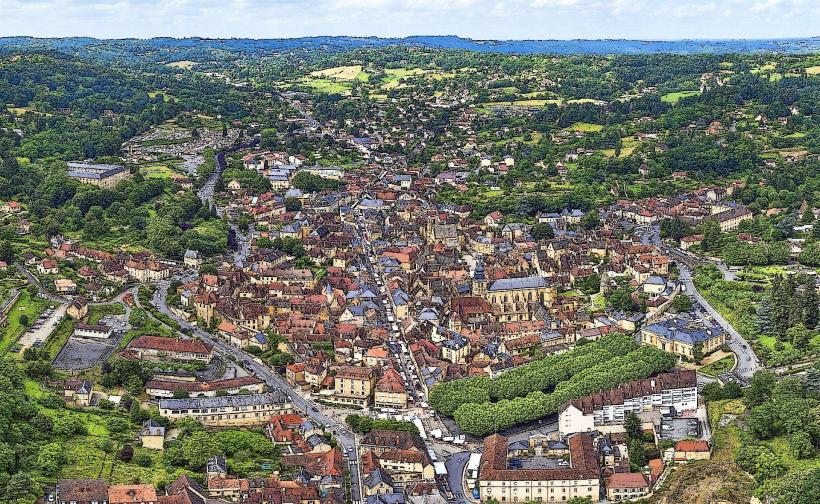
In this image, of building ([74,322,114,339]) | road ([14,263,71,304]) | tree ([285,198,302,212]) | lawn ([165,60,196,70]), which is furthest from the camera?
lawn ([165,60,196,70])

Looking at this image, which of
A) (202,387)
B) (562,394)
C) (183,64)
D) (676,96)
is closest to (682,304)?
(562,394)

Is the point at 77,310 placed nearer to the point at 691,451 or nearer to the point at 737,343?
the point at 691,451

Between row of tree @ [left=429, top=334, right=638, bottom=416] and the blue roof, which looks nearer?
row of tree @ [left=429, top=334, right=638, bottom=416]

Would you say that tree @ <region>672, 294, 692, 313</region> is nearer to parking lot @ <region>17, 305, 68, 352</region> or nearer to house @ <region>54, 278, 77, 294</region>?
parking lot @ <region>17, 305, 68, 352</region>

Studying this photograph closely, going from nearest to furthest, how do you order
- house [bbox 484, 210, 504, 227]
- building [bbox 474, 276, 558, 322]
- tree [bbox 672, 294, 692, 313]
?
1. tree [bbox 672, 294, 692, 313]
2. building [bbox 474, 276, 558, 322]
3. house [bbox 484, 210, 504, 227]

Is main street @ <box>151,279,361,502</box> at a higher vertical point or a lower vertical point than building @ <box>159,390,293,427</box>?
lower

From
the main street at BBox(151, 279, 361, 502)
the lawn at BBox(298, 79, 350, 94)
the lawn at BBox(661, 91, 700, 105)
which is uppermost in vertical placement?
the lawn at BBox(661, 91, 700, 105)

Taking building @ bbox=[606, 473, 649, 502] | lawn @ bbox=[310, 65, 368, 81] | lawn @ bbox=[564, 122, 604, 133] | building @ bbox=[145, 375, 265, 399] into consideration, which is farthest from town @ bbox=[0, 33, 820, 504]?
Answer: lawn @ bbox=[310, 65, 368, 81]
